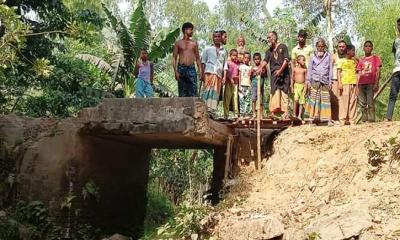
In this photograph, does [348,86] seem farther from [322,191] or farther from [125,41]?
[125,41]

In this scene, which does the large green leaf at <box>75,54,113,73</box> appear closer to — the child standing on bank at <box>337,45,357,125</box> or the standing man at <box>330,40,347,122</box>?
the standing man at <box>330,40,347,122</box>

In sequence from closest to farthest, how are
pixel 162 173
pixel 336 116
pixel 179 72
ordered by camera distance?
pixel 179 72, pixel 336 116, pixel 162 173

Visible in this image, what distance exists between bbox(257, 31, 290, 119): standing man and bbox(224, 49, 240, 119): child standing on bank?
469 mm

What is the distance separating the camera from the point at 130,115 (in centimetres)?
782

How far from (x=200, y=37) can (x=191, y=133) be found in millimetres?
18847

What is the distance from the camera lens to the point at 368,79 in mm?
8195

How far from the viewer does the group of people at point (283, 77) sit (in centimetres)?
830

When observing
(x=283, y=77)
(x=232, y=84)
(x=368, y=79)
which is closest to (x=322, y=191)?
(x=368, y=79)

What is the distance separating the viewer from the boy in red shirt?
8.17 metres

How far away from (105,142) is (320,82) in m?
3.49

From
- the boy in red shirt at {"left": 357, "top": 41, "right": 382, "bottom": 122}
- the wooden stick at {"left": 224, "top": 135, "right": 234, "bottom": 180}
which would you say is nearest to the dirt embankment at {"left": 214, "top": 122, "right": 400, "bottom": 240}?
the wooden stick at {"left": 224, "top": 135, "right": 234, "bottom": 180}

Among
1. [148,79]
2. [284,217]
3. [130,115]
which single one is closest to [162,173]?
[148,79]

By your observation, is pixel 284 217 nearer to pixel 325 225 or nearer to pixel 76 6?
pixel 325 225

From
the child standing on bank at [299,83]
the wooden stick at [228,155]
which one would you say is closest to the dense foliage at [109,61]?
the wooden stick at [228,155]
